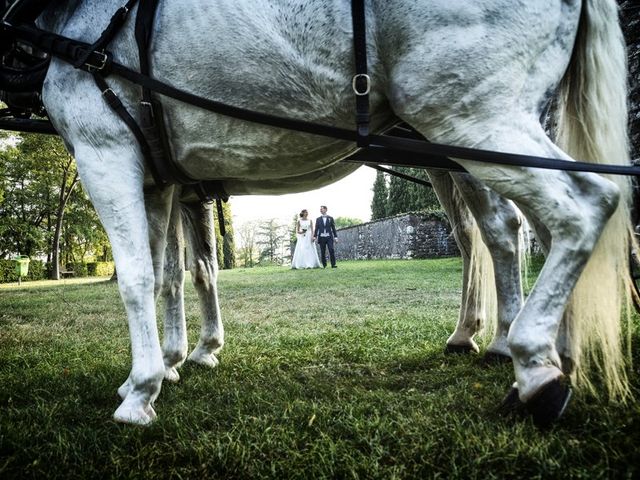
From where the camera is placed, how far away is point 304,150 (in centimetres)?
181

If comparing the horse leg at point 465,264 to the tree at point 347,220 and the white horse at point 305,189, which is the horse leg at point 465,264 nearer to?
the white horse at point 305,189

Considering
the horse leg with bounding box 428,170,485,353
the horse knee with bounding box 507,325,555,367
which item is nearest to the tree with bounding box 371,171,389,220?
the horse leg with bounding box 428,170,485,353

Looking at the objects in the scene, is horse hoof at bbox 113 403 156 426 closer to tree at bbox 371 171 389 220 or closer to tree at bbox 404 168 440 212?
tree at bbox 404 168 440 212

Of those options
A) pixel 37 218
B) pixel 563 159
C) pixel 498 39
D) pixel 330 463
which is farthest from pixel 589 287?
pixel 37 218

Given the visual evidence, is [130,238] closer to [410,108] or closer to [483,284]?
[410,108]

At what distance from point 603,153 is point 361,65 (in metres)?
1.10

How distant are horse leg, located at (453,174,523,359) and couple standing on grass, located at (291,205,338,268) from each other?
522 inches

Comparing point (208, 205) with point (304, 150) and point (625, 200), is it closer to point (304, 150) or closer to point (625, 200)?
point (304, 150)

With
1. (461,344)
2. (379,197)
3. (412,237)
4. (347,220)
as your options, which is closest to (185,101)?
(461,344)

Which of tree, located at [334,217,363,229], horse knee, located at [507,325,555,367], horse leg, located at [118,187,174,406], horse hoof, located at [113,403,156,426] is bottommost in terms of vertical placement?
horse hoof, located at [113,403,156,426]

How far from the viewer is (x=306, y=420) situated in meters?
1.79

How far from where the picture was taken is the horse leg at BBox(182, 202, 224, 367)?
292 centimetres

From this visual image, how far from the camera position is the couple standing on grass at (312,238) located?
1602 centimetres

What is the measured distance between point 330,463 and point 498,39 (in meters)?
1.58
